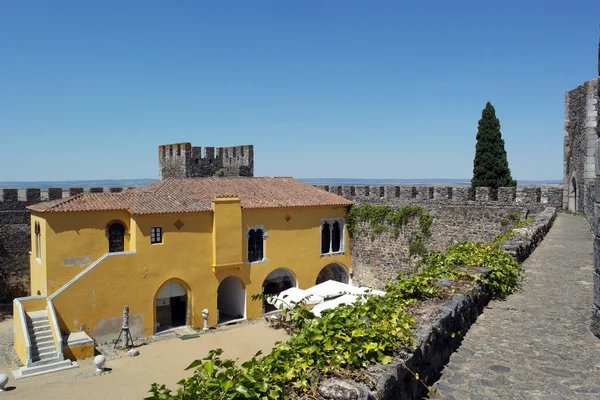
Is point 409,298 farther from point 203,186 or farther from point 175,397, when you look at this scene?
point 203,186

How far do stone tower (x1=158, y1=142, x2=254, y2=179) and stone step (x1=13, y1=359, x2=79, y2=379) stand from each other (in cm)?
1463

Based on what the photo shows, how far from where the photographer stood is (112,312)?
65.2 ft

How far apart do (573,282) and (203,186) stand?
17952 mm

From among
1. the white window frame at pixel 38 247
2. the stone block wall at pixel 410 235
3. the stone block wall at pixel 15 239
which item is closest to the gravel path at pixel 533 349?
the stone block wall at pixel 410 235

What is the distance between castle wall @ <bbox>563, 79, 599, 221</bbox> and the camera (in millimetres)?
18250

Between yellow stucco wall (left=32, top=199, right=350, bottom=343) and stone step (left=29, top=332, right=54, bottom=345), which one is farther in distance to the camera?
yellow stucco wall (left=32, top=199, right=350, bottom=343)

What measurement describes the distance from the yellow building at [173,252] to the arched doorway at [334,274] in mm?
131

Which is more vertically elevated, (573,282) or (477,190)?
(477,190)

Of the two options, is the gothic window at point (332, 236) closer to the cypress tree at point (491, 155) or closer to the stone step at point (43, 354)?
the cypress tree at point (491, 155)

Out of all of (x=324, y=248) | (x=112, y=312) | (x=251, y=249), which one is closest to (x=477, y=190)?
(x=324, y=248)

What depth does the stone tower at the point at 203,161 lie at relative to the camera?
3027 cm

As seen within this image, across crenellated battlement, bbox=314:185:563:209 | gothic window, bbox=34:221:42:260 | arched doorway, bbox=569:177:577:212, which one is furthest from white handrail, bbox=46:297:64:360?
arched doorway, bbox=569:177:577:212

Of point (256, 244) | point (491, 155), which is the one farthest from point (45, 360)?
point (491, 155)

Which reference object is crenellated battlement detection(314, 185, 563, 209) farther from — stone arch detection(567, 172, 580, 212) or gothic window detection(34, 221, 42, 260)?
gothic window detection(34, 221, 42, 260)
